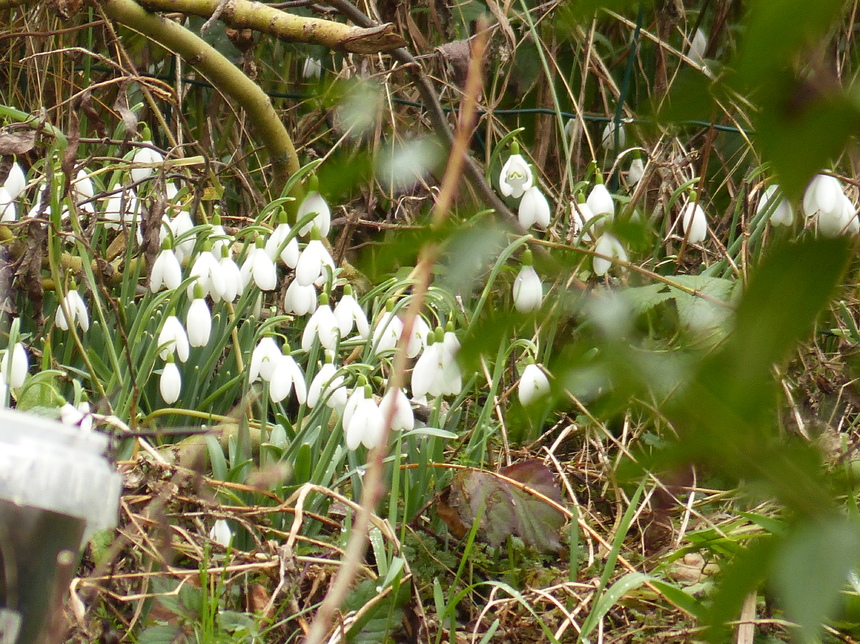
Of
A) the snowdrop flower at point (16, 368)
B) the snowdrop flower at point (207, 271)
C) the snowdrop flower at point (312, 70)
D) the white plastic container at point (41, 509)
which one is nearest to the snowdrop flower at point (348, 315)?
the snowdrop flower at point (207, 271)

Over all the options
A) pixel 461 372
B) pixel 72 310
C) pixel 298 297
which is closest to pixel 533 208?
pixel 298 297

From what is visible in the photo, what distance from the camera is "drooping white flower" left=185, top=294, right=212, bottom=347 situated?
2611 millimetres

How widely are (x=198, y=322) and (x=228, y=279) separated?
0.16m

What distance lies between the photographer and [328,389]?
97.7 inches

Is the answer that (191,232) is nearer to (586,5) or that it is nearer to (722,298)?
(722,298)

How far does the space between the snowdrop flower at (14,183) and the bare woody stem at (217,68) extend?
751 mm

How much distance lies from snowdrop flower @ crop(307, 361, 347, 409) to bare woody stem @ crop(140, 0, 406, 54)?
3.62ft

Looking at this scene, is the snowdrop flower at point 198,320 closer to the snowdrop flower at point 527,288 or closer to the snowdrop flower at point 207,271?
the snowdrop flower at point 207,271

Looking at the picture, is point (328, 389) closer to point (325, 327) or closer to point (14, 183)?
point (325, 327)

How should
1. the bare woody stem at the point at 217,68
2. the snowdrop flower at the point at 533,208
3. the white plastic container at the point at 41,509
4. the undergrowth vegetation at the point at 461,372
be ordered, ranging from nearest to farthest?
the undergrowth vegetation at the point at 461,372
the white plastic container at the point at 41,509
the snowdrop flower at the point at 533,208
the bare woody stem at the point at 217,68

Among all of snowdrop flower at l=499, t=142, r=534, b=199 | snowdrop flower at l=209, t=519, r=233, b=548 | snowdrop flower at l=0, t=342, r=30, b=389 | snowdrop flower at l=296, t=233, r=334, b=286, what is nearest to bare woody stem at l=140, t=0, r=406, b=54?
snowdrop flower at l=499, t=142, r=534, b=199

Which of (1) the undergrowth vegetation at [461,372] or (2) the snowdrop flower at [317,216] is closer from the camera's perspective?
(1) the undergrowth vegetation at [461,372]

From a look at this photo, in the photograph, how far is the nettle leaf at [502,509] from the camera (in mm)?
2273

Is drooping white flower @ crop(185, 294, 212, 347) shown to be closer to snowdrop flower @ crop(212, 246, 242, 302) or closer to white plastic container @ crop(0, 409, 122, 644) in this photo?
snowdrop flower @ crop(212, 246, 242, 302)
